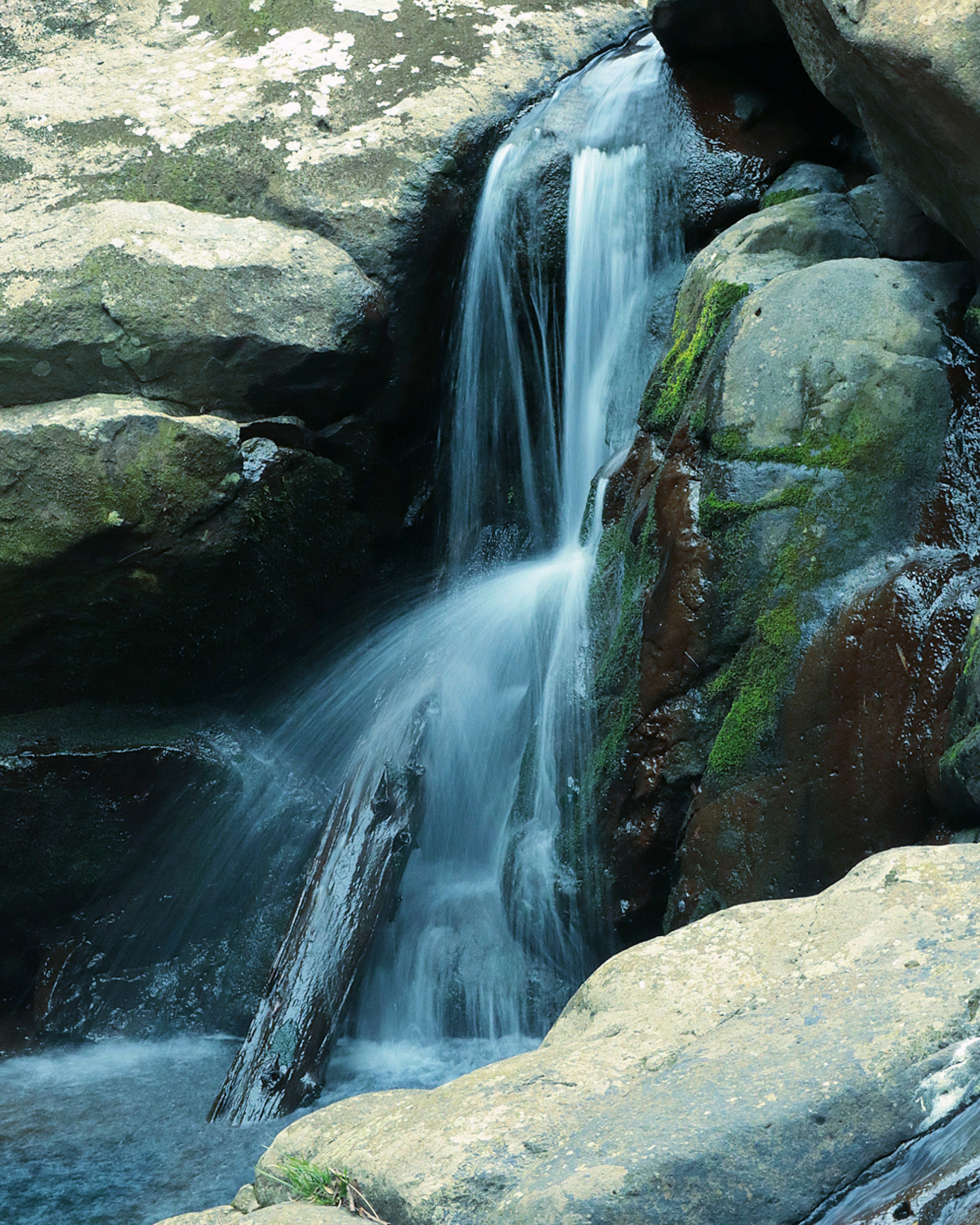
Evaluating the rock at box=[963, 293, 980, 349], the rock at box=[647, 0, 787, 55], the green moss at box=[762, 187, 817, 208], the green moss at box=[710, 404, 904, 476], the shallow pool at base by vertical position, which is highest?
the rock at box=[647, 0, 787, 55]

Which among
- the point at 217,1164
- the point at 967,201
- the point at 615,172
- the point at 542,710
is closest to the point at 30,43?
the point at 615,172

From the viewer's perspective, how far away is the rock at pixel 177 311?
Answer: 16.7 ft

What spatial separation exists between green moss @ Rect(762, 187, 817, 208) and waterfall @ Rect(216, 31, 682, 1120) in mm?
754

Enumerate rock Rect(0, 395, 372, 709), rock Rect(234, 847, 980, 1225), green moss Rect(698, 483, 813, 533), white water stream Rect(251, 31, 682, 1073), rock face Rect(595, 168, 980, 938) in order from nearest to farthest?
rock Rect(234, 847, 980, 1225) → rock face Rect(595, 168, 980, 938) → green moss Rect(698, 483, 813, 533) → white water stream Rect(251, 31, 682, 1073) → rock Rect(0, 395, 372, 709)

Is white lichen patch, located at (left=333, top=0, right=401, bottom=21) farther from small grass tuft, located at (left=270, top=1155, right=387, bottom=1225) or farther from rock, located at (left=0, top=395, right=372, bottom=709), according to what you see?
small grass tuft, located at (left=270, top=1155, right=387, bottom=1225)

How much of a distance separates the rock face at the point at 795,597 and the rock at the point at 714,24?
91.5 inches

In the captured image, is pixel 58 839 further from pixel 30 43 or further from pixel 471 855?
pixel 30 43

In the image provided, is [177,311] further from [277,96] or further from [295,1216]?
[295,1216]

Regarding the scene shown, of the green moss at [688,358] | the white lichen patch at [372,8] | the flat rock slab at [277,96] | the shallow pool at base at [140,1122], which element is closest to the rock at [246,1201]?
the shallow pool at base at [140,1122]

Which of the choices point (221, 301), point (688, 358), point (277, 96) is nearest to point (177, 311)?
point (221, 301)

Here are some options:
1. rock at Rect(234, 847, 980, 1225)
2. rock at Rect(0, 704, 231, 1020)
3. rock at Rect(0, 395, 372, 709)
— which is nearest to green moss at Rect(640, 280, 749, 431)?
rock at Rect(0, 395, 372, 709)

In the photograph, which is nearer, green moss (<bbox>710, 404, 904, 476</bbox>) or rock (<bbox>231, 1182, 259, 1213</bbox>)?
rock (<bbox>231, 1182, 259, 1213</bbox>)

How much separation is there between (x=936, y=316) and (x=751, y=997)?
2.62m

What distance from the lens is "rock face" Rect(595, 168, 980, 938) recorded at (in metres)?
3.31
